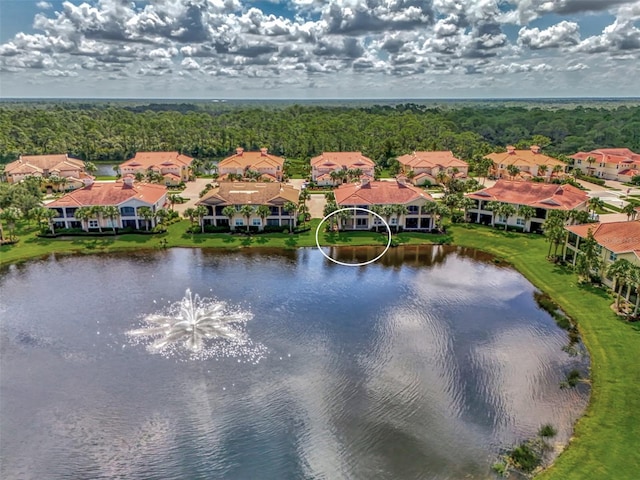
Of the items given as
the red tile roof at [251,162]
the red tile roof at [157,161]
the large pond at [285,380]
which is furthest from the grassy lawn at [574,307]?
the red tile roof at [157,161]

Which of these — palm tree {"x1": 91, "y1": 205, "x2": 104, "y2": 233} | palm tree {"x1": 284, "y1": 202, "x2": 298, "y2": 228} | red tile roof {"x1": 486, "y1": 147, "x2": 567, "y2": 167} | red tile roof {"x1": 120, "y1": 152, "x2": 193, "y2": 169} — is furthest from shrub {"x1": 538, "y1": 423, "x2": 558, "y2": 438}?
red tile roof {"x1": 120, "y1": 152, "x2": 193, "y2": 169}

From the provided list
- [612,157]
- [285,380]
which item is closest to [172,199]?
[285,380]

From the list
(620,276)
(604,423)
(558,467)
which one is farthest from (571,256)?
(558,467)

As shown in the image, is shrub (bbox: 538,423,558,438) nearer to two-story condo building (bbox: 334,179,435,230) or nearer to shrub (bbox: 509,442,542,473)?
shrub (bbox: 509,442,542,473)

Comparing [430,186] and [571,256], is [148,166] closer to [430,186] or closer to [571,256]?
[430,186]

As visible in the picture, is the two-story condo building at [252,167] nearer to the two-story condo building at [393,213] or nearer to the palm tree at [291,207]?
the palm tree at [291,207]

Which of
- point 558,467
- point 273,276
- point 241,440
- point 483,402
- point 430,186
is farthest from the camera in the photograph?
point 430,186

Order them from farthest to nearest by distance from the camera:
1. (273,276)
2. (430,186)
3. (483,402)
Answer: (430,186)
(273,276)
(483,402)
